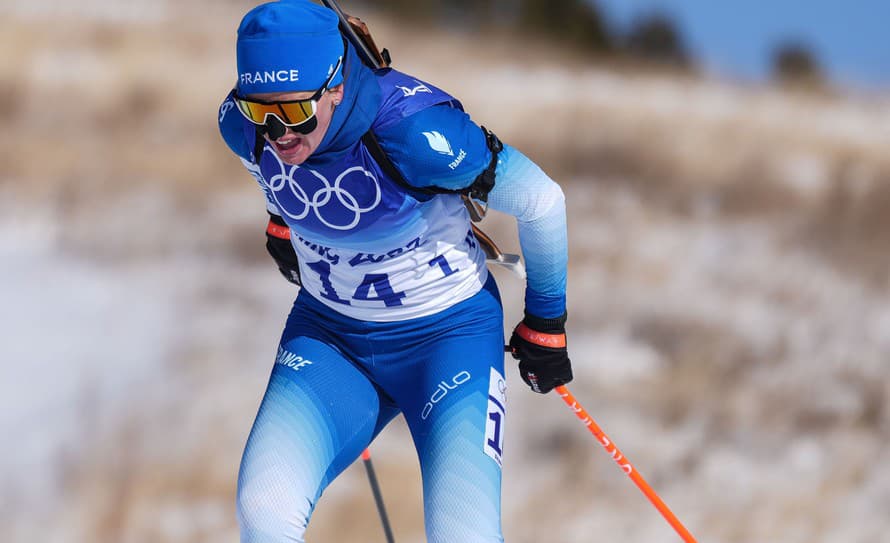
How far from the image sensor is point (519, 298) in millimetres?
8344

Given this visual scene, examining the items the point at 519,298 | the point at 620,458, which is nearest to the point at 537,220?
the point at 620,458

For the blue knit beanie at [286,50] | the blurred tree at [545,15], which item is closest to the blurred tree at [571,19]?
A: the blurred tree at [545,15]

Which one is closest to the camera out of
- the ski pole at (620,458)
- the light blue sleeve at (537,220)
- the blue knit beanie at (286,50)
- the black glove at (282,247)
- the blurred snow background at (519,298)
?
the blue knit beanie at (286,50)

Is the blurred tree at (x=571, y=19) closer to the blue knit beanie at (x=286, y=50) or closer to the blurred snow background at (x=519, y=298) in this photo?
the blurred snow background at (x=519, y=298)

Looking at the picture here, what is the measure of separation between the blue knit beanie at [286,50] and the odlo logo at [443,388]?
0.84 meters

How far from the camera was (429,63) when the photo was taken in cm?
1345

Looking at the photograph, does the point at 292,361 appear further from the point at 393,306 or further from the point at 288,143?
the point at 288,143

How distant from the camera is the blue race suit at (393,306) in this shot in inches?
94.4

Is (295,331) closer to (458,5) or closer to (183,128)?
(183,128)

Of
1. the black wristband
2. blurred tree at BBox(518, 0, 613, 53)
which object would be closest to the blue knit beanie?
the black wristband

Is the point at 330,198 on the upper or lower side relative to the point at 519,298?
upper

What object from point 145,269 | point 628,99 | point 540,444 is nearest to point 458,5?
point 628,99

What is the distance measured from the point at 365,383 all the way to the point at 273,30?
1020 millimetres

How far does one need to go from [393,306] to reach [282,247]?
27.7 inches
